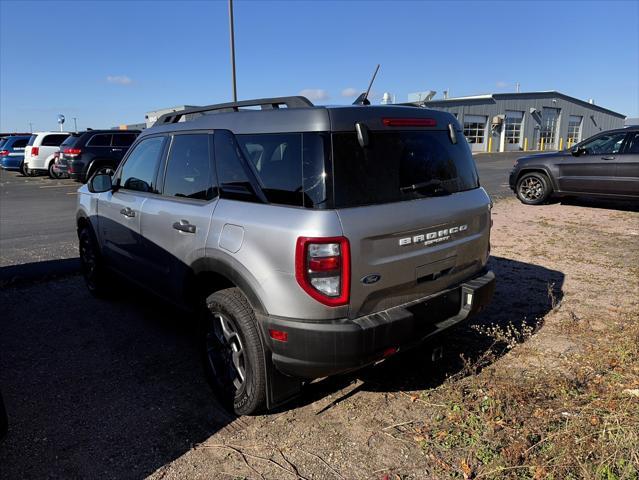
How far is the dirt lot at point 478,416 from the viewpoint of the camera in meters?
2.54

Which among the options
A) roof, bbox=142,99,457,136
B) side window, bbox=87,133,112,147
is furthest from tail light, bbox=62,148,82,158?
roof, bbox=142,99,457,136

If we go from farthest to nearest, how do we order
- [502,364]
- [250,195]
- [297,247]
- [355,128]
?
[502,364], [250,195], [355,128], [297,247]

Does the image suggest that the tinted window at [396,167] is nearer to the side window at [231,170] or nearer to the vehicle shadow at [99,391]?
the side window at [231,170]

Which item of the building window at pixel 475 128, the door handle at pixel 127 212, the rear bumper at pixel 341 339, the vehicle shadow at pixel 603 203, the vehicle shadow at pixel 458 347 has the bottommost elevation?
the vehicle shadow at pixel 458 347

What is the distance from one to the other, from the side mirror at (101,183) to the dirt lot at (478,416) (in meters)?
2.82

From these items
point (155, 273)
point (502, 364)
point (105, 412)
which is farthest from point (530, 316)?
A: point (105, 412)

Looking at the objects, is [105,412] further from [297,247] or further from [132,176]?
[132,176]

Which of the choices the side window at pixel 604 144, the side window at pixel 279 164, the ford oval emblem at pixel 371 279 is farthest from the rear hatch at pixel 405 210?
the side window at pixel 604 144

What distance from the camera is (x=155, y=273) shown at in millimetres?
3781

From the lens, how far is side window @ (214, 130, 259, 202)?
2.90 metres

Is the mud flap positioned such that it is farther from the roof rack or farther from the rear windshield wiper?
the roof rack

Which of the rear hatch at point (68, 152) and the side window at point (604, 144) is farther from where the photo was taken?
the rear hatch at point (68, 152)

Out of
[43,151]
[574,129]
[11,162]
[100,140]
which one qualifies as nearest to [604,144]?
[100,140]

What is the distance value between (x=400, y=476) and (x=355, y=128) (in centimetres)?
189
